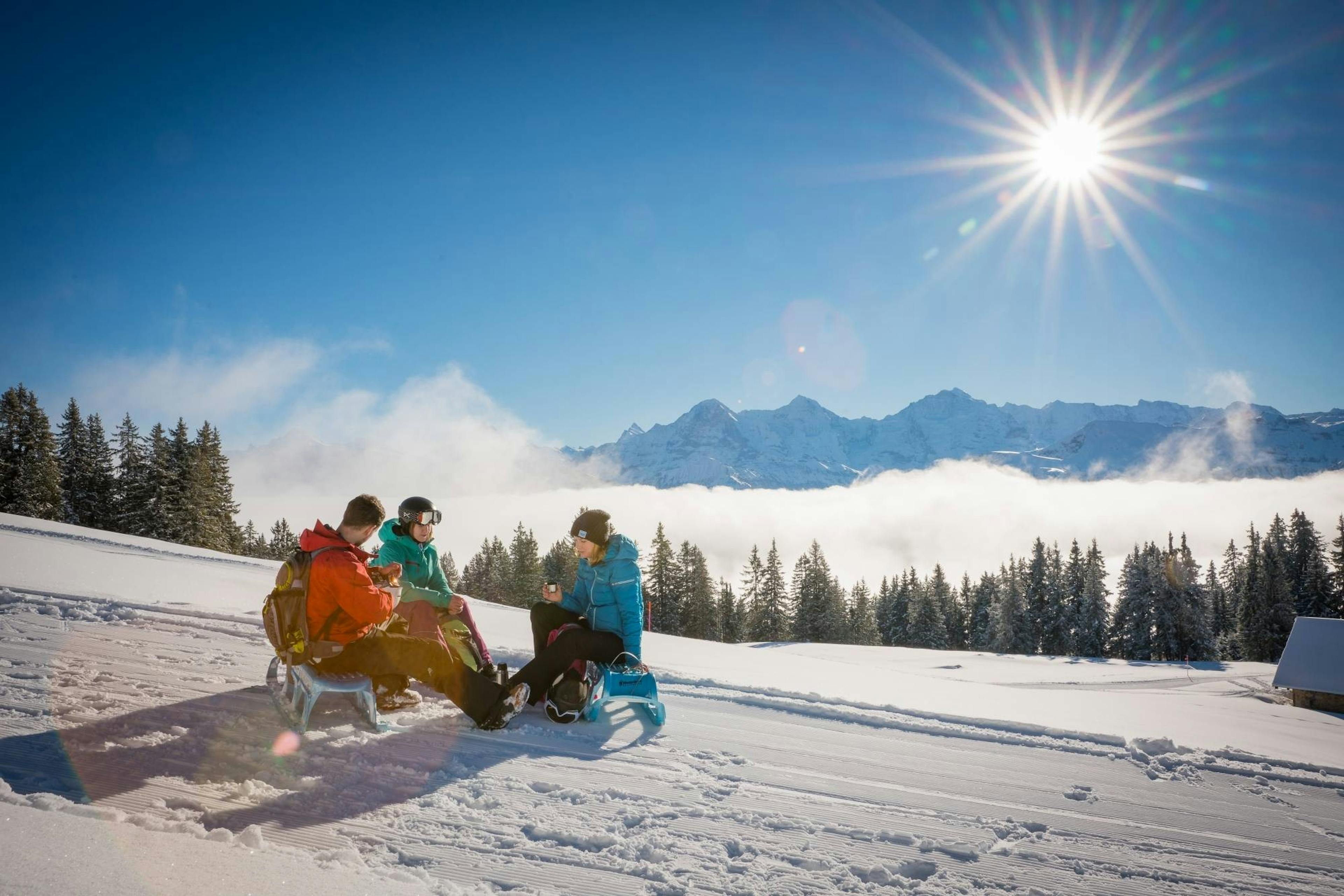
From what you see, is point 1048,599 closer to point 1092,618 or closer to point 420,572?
point 1092,618

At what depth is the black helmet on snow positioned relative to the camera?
20.4ft

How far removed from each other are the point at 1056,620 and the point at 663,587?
126 feet

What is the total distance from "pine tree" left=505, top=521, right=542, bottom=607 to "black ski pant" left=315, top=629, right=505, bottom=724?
4816cm

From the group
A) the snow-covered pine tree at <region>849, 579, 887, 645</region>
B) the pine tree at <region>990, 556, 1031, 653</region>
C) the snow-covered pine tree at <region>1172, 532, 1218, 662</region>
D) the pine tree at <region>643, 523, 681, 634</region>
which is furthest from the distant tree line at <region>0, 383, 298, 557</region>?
the snow-covered pine tree at <region>1172, 532, 1218, 662</region>

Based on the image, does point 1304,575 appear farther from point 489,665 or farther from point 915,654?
point 489,665

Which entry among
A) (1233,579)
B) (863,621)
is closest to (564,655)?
(863,621)

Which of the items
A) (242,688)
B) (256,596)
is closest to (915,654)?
(256,596)

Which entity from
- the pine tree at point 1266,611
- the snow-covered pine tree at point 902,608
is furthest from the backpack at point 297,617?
the pine tree at point 1266,611

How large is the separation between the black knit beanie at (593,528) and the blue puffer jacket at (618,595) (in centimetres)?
10

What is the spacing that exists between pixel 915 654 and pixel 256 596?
119 ft

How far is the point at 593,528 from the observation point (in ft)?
18.9

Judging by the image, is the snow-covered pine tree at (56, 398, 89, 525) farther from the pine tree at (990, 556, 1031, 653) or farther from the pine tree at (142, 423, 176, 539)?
the pine tree at (990, 556, 1031, 653)

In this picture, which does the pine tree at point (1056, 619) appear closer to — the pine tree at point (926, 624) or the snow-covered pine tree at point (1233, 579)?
the pine tree at point (926, 624)

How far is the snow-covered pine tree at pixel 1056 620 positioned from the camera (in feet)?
194
